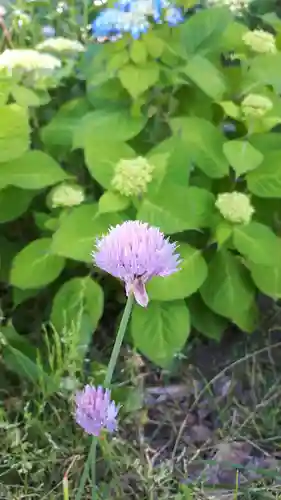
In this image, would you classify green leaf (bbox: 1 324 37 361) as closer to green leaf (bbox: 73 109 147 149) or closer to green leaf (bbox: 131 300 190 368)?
green leaf (bbox: 131 300 190 368)

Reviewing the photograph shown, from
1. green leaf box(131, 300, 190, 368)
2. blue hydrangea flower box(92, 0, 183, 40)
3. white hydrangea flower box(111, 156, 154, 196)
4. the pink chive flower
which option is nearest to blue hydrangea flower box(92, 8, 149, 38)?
blue hydrangea flower box(92, 0, 183, 40)

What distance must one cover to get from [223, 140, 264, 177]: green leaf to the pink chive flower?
59cm

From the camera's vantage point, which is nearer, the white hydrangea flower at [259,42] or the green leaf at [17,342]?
the green leaf at [17,342]

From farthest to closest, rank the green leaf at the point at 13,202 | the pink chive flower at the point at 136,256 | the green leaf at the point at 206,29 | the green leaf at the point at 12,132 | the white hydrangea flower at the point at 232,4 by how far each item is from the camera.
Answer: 1. the white hydrangea flower at the point at 232,4
2. the green leaf at the point at 206,29
3. the green leaf at the point at 13,202
4. the green leaf at the point at 12,132
5. the pink chive flower at the point at 136,256

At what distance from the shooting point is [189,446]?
1.10m

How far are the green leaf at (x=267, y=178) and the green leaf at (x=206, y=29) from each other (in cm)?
26

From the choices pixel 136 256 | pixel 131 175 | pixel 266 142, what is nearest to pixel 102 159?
pixel 131 175

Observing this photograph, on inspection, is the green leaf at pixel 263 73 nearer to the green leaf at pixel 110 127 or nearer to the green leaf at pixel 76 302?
the green leaf at pixel 110 127

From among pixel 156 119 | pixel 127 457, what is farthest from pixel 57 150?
pixel 127 457

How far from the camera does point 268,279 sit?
1153mm

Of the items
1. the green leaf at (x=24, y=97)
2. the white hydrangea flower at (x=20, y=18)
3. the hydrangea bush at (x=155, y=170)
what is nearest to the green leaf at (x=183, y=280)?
the hydrangea bush at (x=155, y=170)

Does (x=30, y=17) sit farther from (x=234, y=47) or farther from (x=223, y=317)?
(x=223, y=317)

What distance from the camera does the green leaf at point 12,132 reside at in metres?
1.07

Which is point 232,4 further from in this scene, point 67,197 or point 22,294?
point 22,294
